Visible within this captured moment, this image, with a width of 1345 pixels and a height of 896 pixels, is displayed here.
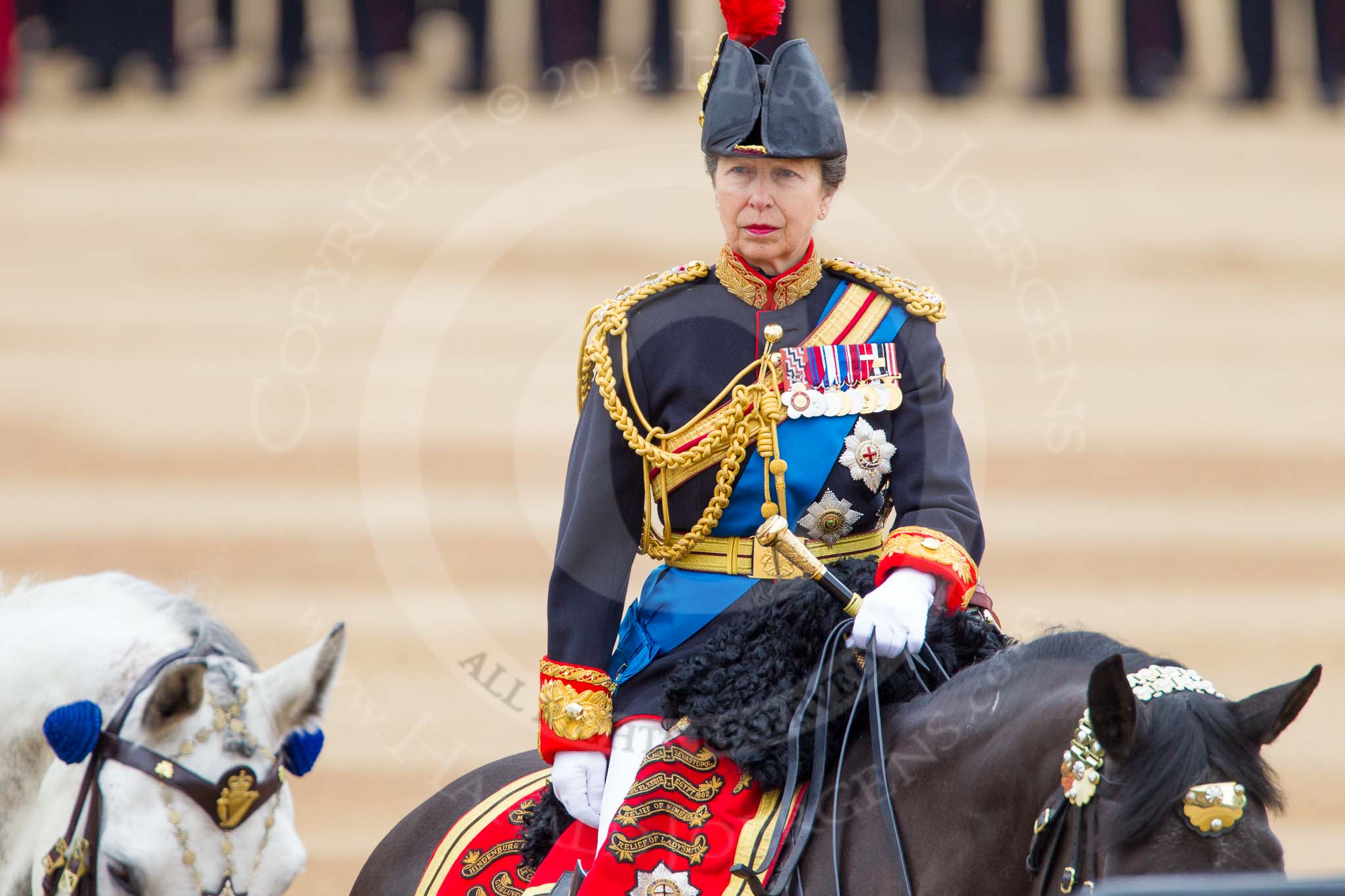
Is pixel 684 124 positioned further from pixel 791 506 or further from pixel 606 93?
pixel 791 506

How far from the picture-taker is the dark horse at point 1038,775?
157cm

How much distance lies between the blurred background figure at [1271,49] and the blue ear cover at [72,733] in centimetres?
765

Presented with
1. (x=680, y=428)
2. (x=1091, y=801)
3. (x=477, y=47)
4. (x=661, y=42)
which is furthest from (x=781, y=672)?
(x=477, y=47)

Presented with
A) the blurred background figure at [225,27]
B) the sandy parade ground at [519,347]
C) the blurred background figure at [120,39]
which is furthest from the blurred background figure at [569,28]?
the blurred background figure at [120,39]

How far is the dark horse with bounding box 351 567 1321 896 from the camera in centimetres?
157

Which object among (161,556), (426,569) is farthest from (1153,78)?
(161,556)

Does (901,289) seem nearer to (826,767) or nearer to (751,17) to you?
(751,17)

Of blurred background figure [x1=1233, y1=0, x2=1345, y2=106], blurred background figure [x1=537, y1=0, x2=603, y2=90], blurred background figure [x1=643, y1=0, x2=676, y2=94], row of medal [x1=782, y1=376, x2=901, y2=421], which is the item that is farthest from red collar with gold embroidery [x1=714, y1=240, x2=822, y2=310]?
blurred background figure [x1=1233, y1=0, x2=1345, y2=106]

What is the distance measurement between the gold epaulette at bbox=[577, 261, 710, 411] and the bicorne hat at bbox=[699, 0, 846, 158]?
20cm

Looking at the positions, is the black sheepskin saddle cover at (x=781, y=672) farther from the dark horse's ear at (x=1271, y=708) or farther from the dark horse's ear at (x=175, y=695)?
the dark horse's ear at (x=175, y=695)

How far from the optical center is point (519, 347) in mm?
7578

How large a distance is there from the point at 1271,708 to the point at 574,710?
930 mm

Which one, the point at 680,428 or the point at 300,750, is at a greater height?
the point at 680,428

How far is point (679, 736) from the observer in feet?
6.89
